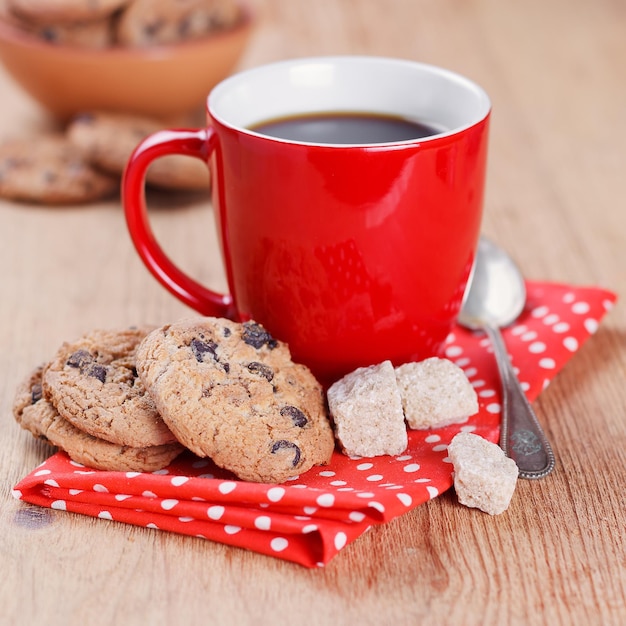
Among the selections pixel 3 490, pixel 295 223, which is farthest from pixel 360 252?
pixel 3 490

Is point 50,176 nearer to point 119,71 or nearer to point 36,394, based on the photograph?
point 119,71

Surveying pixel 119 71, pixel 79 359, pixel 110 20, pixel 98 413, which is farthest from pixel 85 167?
pixel 98 413

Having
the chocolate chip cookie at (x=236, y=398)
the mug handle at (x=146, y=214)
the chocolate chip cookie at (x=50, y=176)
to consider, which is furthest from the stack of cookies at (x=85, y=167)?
the chocolate chip cookie at (x=236, y=398)

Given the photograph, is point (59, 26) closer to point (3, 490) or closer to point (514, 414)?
point (3, 490)

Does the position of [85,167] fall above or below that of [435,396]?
below

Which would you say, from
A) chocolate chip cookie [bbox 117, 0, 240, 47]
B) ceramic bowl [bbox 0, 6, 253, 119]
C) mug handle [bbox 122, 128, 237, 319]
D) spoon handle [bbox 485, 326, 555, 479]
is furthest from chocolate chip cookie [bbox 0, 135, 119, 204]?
spoon handle [bbox 485, 326, 555, 479]

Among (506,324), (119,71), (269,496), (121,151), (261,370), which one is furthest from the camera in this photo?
(119,71)

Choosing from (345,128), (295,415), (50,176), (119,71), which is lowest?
(50,176)
